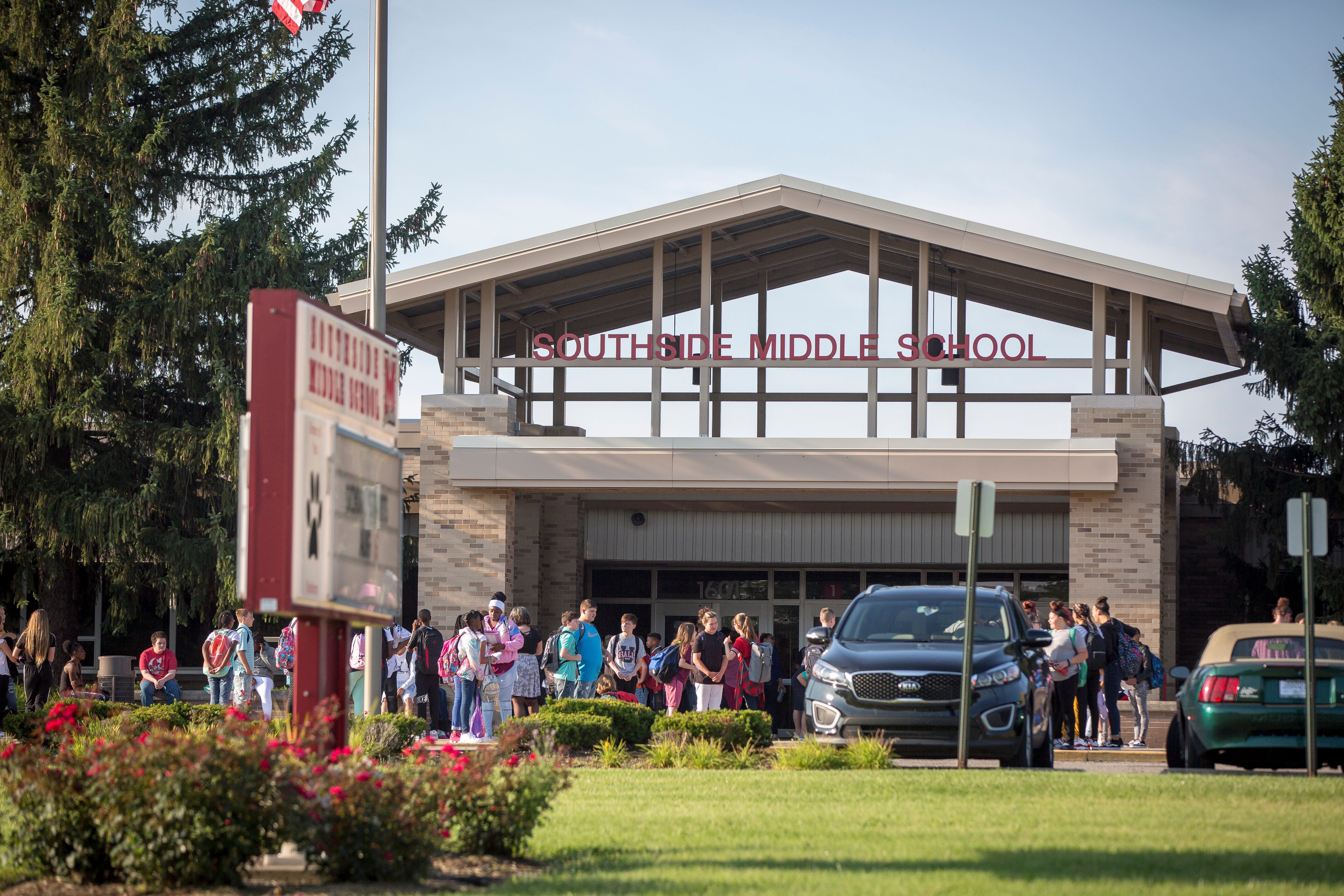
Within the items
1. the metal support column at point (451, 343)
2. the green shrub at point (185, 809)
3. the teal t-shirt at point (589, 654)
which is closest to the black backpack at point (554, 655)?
the teal t-shirt at point (589, 654)

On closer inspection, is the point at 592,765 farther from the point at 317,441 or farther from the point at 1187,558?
the point at 1187,558

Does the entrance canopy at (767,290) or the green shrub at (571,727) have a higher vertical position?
the entrance canopy at (767,290)

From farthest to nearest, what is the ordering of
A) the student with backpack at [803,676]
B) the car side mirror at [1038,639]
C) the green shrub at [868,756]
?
the student with backpack at [803,676] < the car side mirror at [1038,639] < the green shrub at [868,756]

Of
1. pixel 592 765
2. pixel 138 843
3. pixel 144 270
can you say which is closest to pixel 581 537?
pixel 144 270

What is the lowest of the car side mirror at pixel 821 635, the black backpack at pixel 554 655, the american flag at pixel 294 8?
the black backpack at pixel 554 655

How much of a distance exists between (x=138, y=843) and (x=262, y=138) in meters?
24.1

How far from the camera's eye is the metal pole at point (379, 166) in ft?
52.5

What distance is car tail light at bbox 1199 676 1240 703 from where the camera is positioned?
12.6 meters

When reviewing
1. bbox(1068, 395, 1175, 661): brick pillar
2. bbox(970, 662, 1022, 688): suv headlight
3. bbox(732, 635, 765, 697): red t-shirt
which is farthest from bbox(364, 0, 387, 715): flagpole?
bbox(1068, 395, 1175, 661): brick pillar

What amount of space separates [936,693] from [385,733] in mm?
5456

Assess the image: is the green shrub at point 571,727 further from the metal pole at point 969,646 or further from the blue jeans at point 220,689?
the blue jeans at point 220,689

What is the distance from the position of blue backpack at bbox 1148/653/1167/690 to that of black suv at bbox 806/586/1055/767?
6.15 m

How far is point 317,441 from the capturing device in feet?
25.5

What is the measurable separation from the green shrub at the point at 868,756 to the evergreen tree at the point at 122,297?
15.8 metres
